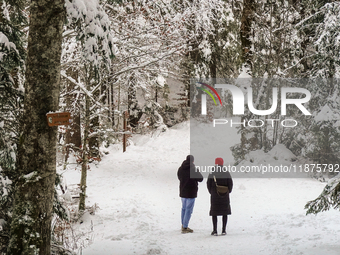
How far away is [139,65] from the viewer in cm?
828

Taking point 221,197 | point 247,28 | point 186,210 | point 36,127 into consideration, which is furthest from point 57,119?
point 247,28

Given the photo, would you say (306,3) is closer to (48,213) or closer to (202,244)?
(202,244)

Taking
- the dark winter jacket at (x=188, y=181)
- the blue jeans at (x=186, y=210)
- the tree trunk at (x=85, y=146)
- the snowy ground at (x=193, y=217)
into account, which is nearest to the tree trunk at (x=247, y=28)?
the snowy ground at (x=193, y=217)

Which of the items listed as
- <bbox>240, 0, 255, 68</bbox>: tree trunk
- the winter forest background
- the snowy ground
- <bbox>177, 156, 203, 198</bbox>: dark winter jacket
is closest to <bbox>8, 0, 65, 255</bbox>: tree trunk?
the winter forest background

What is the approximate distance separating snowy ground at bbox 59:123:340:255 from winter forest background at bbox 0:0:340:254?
0.91 metres

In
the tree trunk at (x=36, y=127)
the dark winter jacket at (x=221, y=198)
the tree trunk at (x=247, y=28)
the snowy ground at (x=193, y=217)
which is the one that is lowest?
the snowy ground at (x=193, y=217)

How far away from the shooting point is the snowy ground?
6.85m

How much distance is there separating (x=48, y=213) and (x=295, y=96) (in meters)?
11.3

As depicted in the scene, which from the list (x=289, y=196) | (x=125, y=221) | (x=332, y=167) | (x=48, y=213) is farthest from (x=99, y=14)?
(x=332, y=167)

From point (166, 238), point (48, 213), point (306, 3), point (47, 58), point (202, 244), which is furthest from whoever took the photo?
point (306, 3)

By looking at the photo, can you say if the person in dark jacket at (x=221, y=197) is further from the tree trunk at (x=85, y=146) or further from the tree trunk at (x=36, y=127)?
the tree trunk at (x=36, y=127)

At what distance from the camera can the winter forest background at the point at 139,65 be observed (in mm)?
4621

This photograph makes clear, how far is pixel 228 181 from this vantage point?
7805mm

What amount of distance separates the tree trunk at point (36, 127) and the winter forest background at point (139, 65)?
0.7 inches
